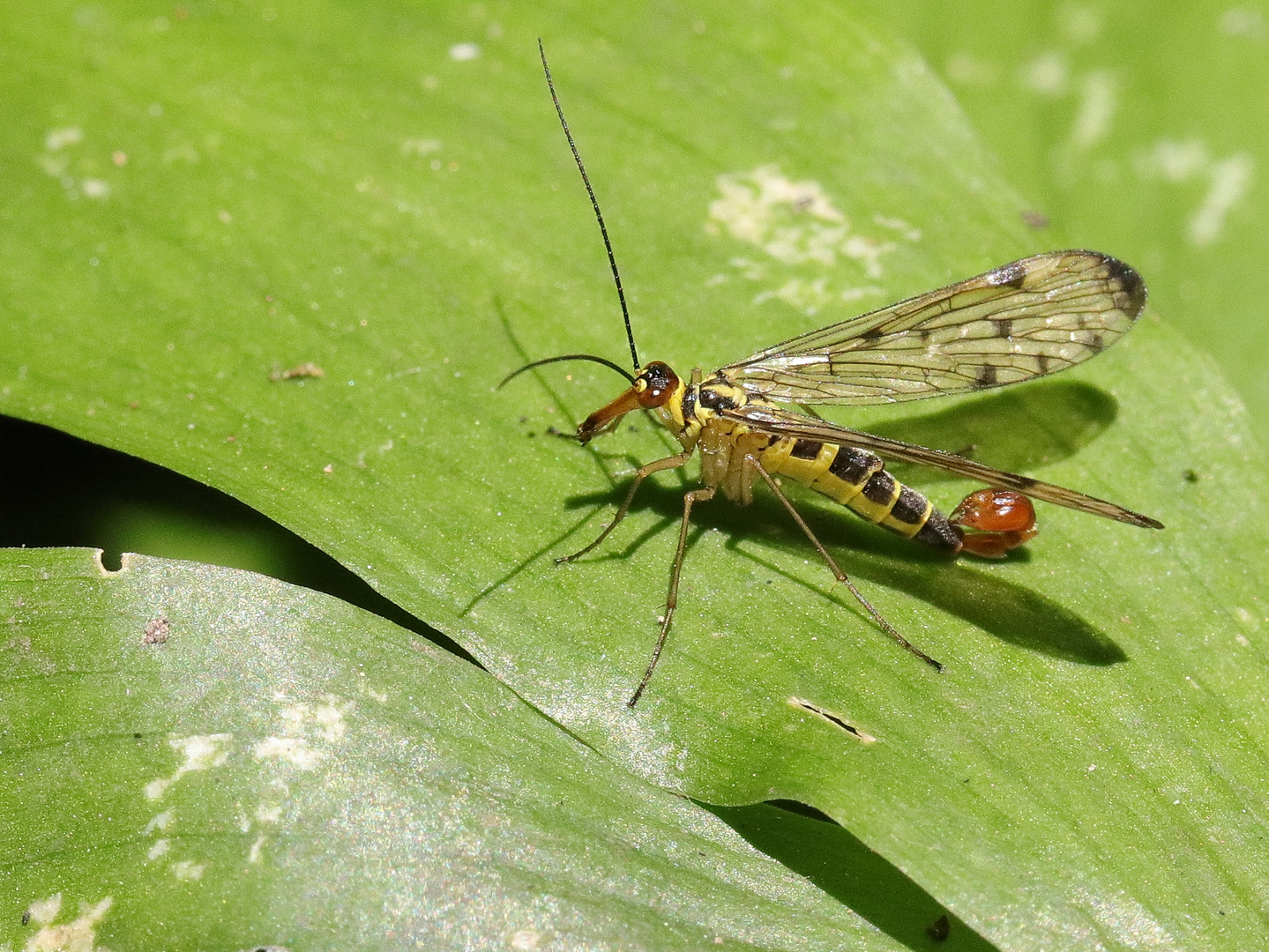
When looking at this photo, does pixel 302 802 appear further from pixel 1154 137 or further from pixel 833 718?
pixel 1154 137

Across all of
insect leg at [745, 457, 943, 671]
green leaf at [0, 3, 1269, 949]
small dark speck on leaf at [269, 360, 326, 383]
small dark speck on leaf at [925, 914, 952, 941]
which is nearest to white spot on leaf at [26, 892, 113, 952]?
green leaf at [0, 3, 1269, 949]

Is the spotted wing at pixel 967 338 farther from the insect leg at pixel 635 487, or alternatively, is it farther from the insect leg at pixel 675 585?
the insect leg at pixel 675 585

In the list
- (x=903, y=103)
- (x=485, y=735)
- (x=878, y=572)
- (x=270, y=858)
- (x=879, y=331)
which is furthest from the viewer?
(x=903, y=103)

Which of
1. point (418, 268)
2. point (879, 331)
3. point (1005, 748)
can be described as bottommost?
point (418, 268)

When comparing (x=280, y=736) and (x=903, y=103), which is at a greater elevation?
(x=903, y=103)

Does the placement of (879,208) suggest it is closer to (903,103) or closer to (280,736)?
(903,103)

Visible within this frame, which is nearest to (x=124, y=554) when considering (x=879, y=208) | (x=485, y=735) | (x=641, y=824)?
(x=485, y=735)
